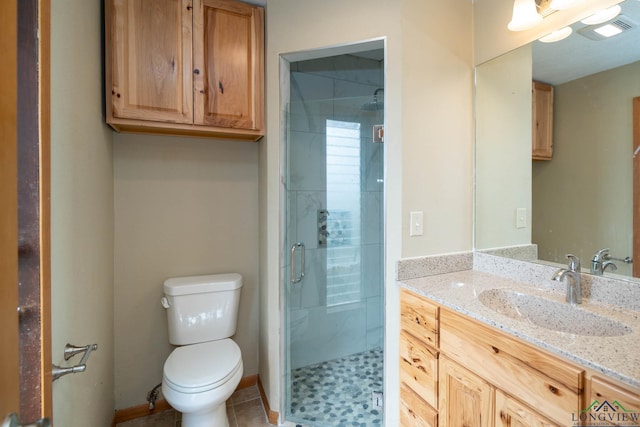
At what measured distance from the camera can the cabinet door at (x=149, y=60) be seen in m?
1.52

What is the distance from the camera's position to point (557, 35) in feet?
4.45

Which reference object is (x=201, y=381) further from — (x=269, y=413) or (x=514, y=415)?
(x=514, y=415)

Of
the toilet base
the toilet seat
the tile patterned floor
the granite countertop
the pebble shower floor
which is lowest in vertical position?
the tile patterned floor

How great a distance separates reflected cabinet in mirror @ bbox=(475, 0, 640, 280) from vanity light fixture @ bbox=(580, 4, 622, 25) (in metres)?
0.02

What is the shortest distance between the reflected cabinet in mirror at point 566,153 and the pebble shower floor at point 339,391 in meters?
1.06

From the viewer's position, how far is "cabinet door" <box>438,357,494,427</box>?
106cm

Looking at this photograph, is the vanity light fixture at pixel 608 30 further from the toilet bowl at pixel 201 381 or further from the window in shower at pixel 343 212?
the toilet bowl at pixel 201 381

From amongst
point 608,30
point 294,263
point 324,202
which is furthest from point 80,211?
point 608,30

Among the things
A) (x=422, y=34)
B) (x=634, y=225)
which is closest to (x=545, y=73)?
(x=422, y=34)

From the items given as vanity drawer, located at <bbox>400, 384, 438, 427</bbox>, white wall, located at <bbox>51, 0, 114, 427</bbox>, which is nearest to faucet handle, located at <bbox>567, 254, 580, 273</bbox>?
vanity drawer, located at <bbox>400, 384, 438, 427</bbox>

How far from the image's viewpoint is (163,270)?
194 cm

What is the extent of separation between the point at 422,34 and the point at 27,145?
1.64m

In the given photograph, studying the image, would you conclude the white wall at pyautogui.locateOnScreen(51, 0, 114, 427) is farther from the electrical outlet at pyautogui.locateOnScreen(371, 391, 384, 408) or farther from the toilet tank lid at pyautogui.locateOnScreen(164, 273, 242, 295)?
the electrical outlet at pyautogui.locateOnScreen(371, 391, 384, 408)

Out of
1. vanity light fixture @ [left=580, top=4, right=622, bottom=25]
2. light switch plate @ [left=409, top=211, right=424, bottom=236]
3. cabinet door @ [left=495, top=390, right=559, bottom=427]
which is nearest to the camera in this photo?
cabinet door @ [left=495, top=390, right=559, bottom=427]
